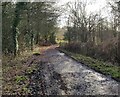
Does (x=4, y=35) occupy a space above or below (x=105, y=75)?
above

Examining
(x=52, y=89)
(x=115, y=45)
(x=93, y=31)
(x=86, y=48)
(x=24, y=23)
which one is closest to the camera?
(x=52, y=89)

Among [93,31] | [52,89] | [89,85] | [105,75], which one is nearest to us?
[52,89]

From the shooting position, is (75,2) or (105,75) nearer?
(105,75)

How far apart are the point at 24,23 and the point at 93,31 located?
2199cm

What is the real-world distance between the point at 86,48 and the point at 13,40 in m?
12.4

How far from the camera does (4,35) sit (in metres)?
22.7

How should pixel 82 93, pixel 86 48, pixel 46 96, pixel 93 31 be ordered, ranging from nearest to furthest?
pixel 46 96 → pixel 82 93 → pixel 86 48 → pixel 93 31

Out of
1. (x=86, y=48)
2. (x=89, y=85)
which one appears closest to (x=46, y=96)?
(x=89, y=85)

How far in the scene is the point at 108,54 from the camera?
79.5ft

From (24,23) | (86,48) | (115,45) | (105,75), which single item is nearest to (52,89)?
(105,75)

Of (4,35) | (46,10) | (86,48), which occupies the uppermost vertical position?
(46,10)

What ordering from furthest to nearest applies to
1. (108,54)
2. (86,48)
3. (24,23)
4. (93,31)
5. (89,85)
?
(93,31) < (86,48) < (24,23) < (108,54) < (89,85)

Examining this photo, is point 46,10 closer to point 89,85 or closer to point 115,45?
point 115,45

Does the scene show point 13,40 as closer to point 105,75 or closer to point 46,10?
point 46,10
